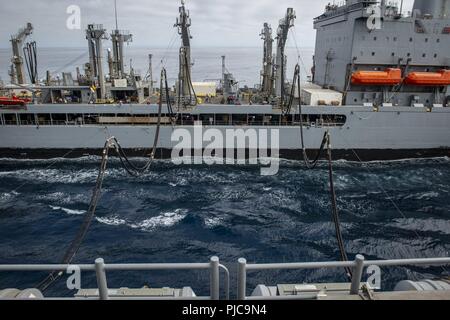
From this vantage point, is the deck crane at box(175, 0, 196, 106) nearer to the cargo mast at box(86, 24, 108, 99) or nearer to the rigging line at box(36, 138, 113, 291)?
the cargo mast at box(86, 24, 108, 99)

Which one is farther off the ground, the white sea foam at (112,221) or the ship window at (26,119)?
the ship window at (26,119)

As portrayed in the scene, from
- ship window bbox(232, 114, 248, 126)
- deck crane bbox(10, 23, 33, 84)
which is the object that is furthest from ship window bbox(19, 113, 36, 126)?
ship window bbox(232, 114, 248, 126)

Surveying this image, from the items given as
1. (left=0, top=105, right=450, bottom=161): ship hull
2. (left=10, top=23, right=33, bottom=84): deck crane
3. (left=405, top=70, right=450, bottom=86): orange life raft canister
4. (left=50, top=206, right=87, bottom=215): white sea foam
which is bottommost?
(left=50, top=206, right=87, bottom=215): white sea foam

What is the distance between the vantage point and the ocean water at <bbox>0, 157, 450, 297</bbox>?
36.0 feet

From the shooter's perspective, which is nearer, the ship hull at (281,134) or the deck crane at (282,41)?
the ship hull at (281,134)

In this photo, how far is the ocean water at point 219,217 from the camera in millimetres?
10975

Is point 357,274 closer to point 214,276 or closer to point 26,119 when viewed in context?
point 214,276

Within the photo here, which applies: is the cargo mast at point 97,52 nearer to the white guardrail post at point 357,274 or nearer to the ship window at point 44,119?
the ship window at point 44,119

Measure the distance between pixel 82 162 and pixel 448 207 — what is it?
20448 millimetres

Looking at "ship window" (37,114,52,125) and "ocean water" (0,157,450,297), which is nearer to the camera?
"ocean water" (0,157,450,297)

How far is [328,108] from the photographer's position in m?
20.5

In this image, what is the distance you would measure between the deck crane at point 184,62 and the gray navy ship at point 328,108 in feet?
0.21

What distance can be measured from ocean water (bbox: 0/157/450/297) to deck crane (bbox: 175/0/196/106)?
14.9 ft

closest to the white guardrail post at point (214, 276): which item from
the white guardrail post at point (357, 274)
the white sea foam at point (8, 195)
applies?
the white guardrail post at point (357, 274)
